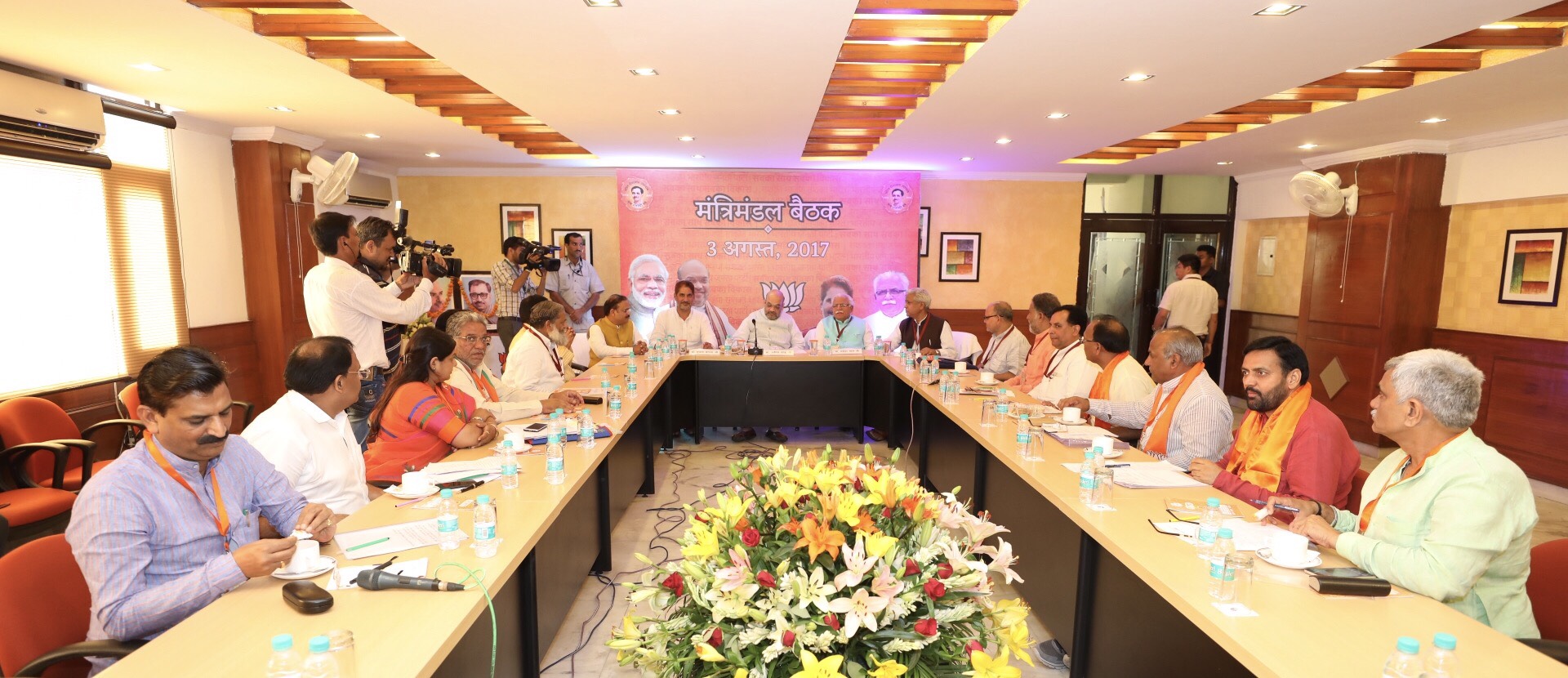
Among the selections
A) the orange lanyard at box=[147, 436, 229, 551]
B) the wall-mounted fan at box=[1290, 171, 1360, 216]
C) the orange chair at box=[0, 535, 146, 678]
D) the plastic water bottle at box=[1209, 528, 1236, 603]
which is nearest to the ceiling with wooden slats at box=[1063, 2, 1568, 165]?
the wall-mounted fan at box=[1290, 171, 1360, 216]

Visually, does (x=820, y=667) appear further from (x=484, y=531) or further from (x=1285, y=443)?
(x=1285, y=443)

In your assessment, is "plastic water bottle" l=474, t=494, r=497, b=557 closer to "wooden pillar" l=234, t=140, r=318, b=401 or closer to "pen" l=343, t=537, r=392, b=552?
"pen" l=343, t=537, r=392, b=552

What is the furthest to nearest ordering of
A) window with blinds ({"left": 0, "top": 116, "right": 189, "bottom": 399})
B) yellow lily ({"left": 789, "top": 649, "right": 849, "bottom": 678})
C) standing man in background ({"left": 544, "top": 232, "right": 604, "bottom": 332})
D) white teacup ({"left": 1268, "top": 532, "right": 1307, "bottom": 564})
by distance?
standing man in background ({"left": 544, "top": 232, "right": 604, "bottom": 332}) → window with blinds ({"left": 0, "top": 116, "right": 189, "bottom": 399}) → white teacup ({"left": 1268, "top": 532, "right": 1307, "bottom": 564}) → yellow lily ({"left": 789, "top": 649, "right": 849, "bottom": 678})

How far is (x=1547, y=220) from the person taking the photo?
17.2ft

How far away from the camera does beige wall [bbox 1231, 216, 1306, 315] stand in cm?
766

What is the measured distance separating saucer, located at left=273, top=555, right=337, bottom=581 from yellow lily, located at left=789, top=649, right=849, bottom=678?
1.34 meters

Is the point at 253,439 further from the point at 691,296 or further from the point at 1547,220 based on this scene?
the point at 1547,220

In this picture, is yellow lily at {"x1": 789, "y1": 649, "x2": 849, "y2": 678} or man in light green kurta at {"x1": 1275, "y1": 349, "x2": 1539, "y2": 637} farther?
man in light green kurta at {"x1": 1275, "y1": 349, "x2": 1539, "y2": 637}

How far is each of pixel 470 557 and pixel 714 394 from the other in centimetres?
412

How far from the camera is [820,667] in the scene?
3.49ft

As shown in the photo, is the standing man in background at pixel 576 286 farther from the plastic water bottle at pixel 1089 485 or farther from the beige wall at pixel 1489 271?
the beige wall at pixel 1489 271

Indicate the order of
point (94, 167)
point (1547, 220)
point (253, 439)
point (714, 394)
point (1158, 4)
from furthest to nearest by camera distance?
point (714, 394), point (1547, 220), point (94, 167), point (1158, 4), point (253, 439)

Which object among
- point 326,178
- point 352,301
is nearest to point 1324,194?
point 352,301

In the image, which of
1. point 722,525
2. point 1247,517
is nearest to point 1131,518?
point 1247,517
